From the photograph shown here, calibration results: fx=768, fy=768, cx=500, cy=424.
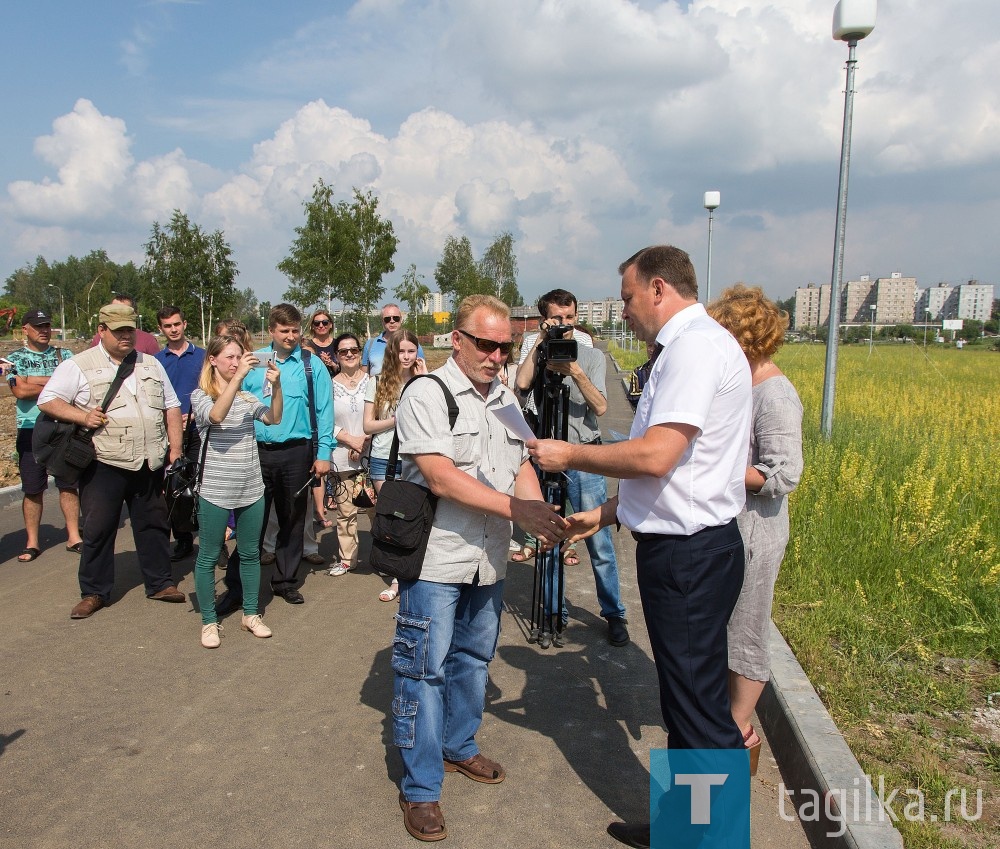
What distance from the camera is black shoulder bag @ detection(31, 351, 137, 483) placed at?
5.22m

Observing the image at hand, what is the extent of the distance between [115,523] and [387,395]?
83.0 inches

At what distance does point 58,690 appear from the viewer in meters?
4.14

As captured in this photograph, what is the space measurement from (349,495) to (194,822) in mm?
3463

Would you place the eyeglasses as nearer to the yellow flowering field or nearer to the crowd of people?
the crowd of people

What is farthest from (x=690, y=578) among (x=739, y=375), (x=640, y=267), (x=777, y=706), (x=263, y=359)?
(x=263, y=359)

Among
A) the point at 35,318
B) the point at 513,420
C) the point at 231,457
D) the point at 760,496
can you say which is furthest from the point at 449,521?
the point at 35,318

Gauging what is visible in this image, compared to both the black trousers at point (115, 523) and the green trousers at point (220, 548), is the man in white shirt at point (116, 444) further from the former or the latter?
the green trousers at point (220, 548)

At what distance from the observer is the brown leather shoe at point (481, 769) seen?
3.29m

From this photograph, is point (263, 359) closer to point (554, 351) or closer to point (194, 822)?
point (554, 351)

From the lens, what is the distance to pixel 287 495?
567cm

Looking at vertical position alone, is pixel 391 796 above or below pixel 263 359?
below

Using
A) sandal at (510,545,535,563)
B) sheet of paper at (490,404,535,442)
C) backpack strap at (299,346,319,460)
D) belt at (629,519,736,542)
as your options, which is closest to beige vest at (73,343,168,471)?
backpack strap at (299,346,319,460)

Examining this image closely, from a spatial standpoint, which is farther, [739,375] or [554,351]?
[554,351]

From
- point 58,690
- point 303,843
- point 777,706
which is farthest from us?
point 58,690
